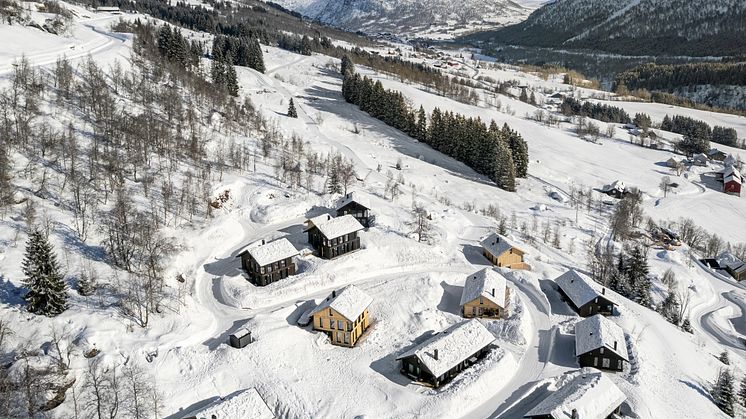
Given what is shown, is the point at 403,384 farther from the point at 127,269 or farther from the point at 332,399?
the point at 127,269

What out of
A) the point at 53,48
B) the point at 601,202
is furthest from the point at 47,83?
the point at 601,202

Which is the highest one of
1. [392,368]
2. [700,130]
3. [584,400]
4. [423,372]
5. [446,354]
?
[700,130]

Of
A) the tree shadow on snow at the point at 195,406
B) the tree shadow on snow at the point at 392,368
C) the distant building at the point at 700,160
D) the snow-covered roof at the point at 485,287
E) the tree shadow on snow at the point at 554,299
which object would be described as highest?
the distant building at the point at 700,160

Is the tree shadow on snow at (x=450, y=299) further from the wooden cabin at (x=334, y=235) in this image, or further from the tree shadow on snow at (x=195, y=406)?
the tree shadow on snow at (x=195, y=406)

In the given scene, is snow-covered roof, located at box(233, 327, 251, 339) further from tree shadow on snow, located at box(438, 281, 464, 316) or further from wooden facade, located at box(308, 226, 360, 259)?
tree shadow on snow, located at box(438, 281, 464, 316)

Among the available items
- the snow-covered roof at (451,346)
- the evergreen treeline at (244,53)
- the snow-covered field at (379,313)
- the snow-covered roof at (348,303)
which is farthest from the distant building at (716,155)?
the snow-covered roof at (348,303)

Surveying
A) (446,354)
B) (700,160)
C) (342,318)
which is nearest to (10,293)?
(342,318)

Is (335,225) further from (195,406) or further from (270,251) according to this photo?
(195,406)
